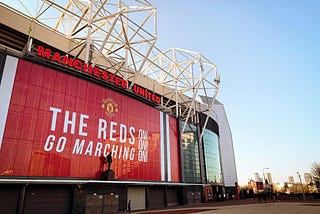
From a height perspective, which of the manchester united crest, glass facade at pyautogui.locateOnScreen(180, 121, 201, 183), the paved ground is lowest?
the paved ground

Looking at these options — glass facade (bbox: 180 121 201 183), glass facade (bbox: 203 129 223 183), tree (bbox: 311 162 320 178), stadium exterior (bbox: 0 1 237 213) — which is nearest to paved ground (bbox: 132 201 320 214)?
stadium exterior (bbox: 0 1 237 213)

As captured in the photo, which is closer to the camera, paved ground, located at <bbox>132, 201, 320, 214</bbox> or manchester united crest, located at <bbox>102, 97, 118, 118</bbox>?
paved ground, located at <bbox>132, 201, 320, 214</bbox>

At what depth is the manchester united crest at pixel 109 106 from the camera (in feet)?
123

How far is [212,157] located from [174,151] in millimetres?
22988

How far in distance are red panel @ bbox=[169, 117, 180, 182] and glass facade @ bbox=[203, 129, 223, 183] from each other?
15809mm

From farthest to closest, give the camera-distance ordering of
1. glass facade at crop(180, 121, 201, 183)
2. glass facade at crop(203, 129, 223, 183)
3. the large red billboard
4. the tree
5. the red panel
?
the tree → glass facade at crop(203, 129, 223, 183) → glass facade at crop(180, 121, 201, 183) → the red panel → the large red billboard

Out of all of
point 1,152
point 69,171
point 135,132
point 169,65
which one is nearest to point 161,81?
point 169,65

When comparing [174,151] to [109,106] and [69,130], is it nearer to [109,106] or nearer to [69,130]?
[109,106]

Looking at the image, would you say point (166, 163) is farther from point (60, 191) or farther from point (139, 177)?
point (60, 191)

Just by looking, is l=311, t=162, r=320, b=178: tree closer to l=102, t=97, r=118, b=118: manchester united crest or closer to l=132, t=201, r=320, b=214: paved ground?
l=132, t=201, r=320, b=214: paved ground

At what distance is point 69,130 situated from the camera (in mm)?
31500

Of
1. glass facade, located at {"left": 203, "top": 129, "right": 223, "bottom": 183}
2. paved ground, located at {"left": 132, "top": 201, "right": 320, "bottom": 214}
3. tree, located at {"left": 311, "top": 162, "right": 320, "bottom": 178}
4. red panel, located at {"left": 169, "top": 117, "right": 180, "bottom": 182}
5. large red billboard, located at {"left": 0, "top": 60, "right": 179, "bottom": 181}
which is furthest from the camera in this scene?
tree, located at {"left": 311, "top": 162, "right": 320, "bottom": 178}

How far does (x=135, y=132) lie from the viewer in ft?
138

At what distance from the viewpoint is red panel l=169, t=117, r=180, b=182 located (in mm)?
50166
